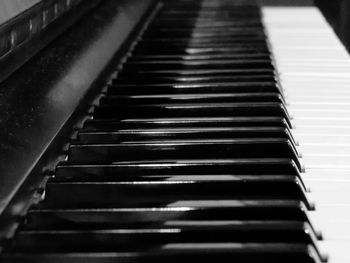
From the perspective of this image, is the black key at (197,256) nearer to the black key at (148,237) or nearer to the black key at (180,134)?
the black key at (148,237)

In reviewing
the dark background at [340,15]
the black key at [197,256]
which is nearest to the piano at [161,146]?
the black key at [197,256]

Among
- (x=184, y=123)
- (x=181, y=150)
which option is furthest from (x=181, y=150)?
(x=184, y=123)

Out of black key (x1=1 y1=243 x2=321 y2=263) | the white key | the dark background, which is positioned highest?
black key (x1=1 y1=243 x2=321 y2=263)

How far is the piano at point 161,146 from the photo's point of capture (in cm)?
76

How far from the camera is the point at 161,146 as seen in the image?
103cm

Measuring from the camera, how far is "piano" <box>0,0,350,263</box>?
758 millimetres

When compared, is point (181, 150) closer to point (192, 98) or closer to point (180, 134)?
point (180, 134)

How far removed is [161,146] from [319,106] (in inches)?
17.0

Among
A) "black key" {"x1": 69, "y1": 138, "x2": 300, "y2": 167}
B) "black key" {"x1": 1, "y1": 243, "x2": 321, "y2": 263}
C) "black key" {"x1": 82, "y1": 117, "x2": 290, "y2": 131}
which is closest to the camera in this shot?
"black key" {"x1": 1, "y1": 243, "x2": 321, "y2": 263}

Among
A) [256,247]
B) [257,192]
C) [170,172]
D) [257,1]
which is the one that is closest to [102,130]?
[170,172]

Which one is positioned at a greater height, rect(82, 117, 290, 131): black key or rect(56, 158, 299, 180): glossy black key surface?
rect(56, 158, 299, 180): glossy black key surface

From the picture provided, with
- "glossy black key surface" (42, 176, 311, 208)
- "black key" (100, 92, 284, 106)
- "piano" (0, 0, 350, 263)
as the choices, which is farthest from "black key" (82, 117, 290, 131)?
"glossy black key surface" (42, 176, 311, 208)

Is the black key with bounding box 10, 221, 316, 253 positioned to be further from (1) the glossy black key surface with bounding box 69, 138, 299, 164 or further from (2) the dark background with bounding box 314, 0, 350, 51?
(2) the dark background with bounding box 314, 0, 350, 51

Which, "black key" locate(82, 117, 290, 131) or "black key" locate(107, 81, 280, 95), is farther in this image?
"black key" locate(107, 81, 280, 95)
